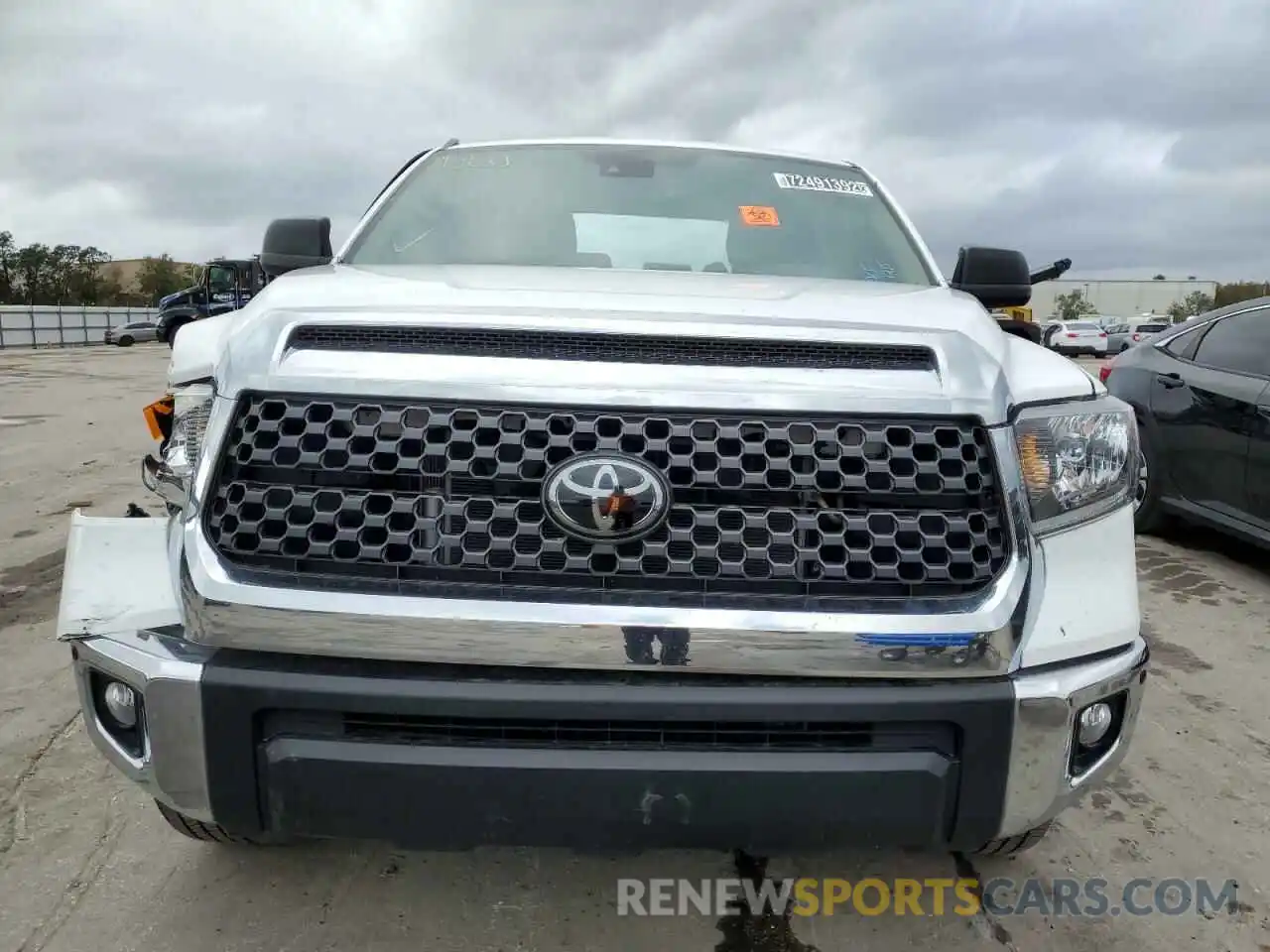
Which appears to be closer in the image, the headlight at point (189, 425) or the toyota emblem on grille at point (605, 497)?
the toyota emblem on grille at point (605, 497)

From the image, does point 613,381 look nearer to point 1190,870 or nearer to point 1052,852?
point 1052,852

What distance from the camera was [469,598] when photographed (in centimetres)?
164

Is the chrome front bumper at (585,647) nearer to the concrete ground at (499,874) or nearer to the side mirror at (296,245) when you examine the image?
the concrete ground at (499,874)

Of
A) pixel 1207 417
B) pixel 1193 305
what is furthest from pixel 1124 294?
pixel 1207 417

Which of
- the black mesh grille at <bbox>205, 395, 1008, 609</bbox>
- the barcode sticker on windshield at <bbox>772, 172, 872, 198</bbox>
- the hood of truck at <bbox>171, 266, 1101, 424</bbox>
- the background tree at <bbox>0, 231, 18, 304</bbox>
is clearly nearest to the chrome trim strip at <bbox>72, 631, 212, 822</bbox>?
the black mesh grille at <bbox>205, 395, 1008, 609</bbox>

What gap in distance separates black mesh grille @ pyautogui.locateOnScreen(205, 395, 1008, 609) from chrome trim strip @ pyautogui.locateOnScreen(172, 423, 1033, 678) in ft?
0.13

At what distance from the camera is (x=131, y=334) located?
42312mm

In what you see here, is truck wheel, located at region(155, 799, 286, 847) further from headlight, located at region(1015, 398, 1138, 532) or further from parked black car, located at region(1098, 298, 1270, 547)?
parked black car, located at region(1098, 298, 1270, 547)

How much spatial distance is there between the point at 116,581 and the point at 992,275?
2711 mm

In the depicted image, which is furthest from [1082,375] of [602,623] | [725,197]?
[725,197]

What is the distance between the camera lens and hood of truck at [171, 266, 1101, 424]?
169cm

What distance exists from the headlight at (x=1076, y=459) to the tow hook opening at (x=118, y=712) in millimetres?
1755

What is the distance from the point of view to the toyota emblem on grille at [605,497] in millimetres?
1621

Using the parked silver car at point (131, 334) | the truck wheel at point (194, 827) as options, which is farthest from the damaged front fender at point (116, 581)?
the parked silver car at point (131, 334)
